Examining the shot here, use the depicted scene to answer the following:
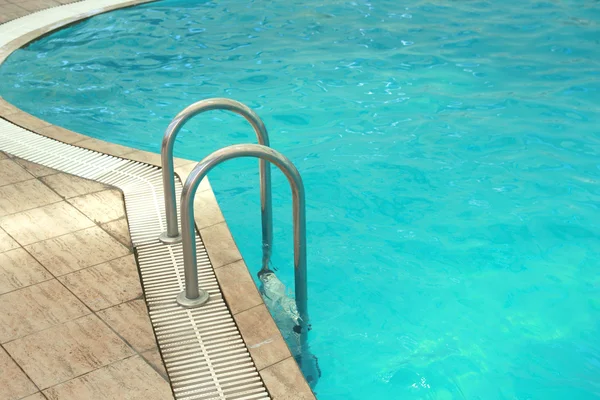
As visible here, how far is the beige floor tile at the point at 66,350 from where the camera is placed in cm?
273

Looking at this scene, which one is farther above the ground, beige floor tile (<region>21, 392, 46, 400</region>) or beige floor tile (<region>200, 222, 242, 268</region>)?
beige floor tile (<region>21, 392, 46, 400</region>)

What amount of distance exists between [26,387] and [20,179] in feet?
6.43

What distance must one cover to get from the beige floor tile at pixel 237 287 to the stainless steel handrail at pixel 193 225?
115mm

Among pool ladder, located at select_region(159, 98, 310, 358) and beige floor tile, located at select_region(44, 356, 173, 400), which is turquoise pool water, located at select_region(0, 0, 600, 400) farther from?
beige floor tile, located at select_region(44, 356, 173, 400)

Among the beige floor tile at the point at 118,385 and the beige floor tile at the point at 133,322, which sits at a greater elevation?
the beige floor tile at the point at 118,385

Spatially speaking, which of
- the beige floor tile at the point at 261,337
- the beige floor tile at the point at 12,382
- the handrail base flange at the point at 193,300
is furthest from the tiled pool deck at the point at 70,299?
the beige floor tile at the point at 261,337

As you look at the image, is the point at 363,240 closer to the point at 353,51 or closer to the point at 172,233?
the point at 172,233

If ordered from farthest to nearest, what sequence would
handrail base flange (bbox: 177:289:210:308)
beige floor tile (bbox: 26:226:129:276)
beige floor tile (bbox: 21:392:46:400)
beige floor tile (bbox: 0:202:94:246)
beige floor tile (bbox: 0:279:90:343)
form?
beige floor tile (bbox: 0:202:94:246) < beige floor tile (bbox: 26:226:129:276) < handrail base flange (bbox: 177:289:210:308) < beige floor tile (bbox: 0:279:90:343) < beige floor tile (bbox: 21:392:46:400)

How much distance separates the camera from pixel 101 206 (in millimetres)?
3994

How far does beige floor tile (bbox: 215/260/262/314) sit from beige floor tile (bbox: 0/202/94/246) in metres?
0.90

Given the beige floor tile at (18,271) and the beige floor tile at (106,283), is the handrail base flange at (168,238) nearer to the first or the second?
the beige floor tile at (106,283)

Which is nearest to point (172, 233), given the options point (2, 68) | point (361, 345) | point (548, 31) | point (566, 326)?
point (361, 345)

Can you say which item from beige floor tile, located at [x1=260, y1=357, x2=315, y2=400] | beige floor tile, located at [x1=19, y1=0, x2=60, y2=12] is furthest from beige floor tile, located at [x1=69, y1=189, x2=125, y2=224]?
beige floor tile, located at [x1=19, y1=0, x2=60, y2=12]

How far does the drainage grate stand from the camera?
2727 millimetres
